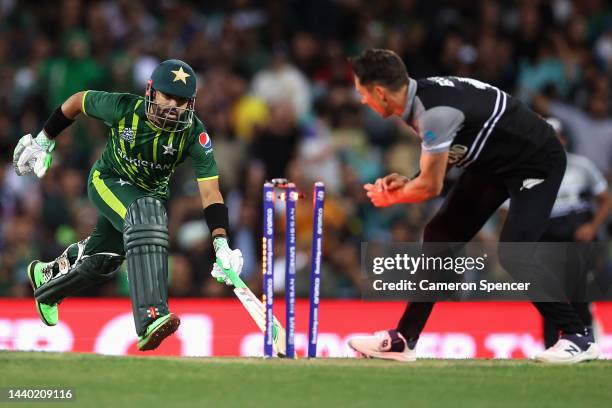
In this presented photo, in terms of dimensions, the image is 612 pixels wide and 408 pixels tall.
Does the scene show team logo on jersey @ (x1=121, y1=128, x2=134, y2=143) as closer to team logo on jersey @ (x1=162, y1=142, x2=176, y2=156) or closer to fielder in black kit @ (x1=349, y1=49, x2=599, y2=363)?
team logo on jersey @ (x1=162, y1=142, x2=176, y2=156)

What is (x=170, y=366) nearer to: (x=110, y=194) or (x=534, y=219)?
(x=110, y=194)

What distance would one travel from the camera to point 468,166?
300 inches

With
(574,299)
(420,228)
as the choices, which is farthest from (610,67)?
(574,299)

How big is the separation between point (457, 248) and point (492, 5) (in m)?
7.47

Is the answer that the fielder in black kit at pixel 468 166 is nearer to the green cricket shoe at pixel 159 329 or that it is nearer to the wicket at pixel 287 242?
the wicket at pixel 287 242

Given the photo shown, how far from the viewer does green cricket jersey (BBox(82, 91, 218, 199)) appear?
25.7 ft

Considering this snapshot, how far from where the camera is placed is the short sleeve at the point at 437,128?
7176mm

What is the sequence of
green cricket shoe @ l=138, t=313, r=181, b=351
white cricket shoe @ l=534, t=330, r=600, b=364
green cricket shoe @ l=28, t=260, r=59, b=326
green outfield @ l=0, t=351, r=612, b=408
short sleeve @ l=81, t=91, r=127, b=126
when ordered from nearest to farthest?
green outfield @ l=0, t=351, r=612, b=408, green cricket shoe @ l=138, t=313, r=181, b=351, white cricket shoe @ l=534, t=330, r=600, b=364, short sleeve @ l=81, t=91, r=127, b=126, green cricket shoe @ l=28, t=260, r=59, b=326

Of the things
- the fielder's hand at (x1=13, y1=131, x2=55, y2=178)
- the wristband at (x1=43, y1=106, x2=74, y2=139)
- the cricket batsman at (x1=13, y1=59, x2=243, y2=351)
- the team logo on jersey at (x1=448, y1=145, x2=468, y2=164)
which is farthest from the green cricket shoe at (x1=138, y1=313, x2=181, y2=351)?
the team logo on jersey at (x1=448, y1=145, x2=468, y2=164)

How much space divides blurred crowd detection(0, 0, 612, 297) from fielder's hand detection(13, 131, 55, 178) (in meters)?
3.68

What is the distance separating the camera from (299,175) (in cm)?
1257

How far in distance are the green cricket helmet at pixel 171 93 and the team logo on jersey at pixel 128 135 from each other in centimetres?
17

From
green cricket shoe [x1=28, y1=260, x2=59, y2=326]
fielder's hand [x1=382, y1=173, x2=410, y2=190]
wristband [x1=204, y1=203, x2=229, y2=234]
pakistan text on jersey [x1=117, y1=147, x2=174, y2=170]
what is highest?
pakistan text on jersey [x1=117, y1=147, x2=174, y2=170]

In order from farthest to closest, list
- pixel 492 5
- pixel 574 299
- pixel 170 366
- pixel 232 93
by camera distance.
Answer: pixel 492 5 < pixel 232 93 < pixel 574 299 < pixel 170 366
